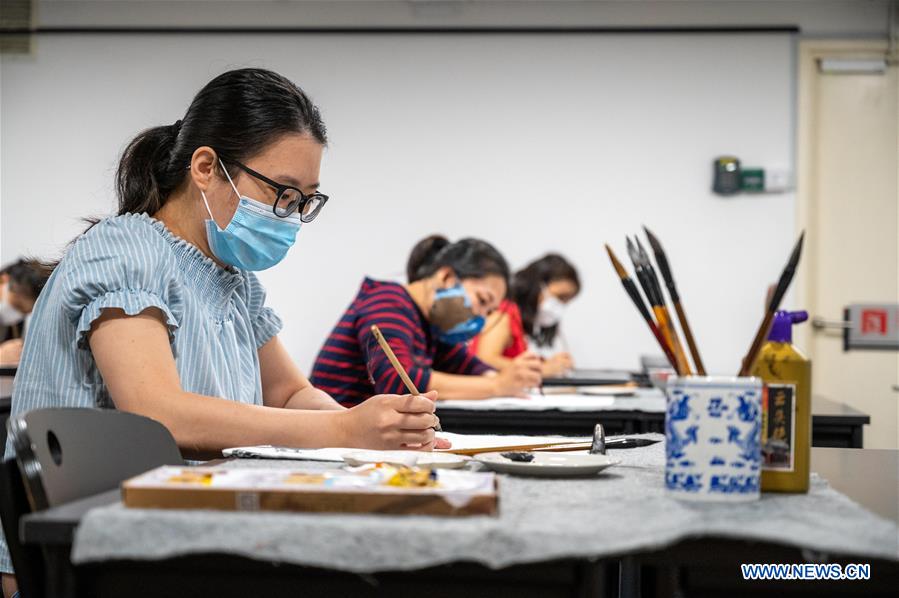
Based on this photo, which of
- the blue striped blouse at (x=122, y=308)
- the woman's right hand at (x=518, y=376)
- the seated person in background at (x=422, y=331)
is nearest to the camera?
the blue striped blouse at (x=122, y=308)

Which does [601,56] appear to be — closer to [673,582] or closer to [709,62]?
[709,62]

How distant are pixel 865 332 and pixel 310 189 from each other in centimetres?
416

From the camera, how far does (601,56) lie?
16.6ft

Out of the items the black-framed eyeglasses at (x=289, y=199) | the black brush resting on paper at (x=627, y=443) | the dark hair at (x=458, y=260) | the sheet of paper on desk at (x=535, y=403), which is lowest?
the sheet of paper on desk at (x=535, y=403)

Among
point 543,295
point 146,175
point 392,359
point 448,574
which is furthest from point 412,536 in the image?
point 543,295

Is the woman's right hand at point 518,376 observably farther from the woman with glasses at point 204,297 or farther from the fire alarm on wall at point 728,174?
the fire alarm on wall at point 728,174

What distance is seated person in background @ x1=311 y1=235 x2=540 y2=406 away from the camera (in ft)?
8.39

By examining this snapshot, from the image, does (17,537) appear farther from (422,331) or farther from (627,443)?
(422,331)

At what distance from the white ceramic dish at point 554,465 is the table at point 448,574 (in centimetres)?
16

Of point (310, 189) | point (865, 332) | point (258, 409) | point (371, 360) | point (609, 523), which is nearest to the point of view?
point (609, 523)

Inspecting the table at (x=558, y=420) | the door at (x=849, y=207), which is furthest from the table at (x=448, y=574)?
the door at (x=849, y=207)

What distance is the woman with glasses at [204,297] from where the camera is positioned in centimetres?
118

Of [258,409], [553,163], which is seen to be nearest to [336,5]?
[553,163]

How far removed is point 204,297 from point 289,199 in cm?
19
